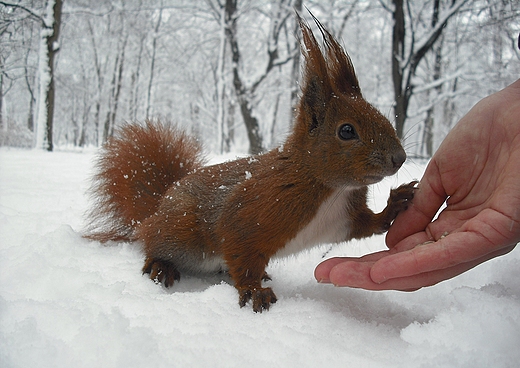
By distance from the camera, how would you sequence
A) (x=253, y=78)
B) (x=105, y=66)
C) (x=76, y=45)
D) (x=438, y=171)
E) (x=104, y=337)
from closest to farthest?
(x=104, y=337) < (x=438, y=171) < (x=253, y=78) < (x=76, y=45) < (x=105, y=66)

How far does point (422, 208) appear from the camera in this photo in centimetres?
163

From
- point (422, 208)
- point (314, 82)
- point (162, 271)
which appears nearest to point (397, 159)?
point (422, 208)

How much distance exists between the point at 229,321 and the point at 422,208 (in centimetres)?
98

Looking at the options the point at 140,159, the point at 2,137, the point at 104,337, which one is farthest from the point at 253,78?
the point at 104,337

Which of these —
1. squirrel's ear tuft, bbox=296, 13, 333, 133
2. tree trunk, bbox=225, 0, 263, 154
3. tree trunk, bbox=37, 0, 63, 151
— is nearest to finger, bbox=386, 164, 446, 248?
squirrel's ear tuft, bbox=296, 13, 333, 133

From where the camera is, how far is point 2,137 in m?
7.57

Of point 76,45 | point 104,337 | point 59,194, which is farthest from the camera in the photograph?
point 76,45

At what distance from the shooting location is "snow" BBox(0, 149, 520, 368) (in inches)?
36.8

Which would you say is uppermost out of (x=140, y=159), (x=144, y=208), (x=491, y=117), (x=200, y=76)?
(x=200, y=76)

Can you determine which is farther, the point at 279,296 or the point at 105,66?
the point at 105,66

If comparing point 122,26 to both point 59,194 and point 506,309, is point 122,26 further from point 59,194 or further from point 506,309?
point 506,309

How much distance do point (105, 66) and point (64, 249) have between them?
21175 mm

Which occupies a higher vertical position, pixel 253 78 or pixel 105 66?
pixel 105 66

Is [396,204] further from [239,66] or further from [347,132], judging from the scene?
[239,66]
